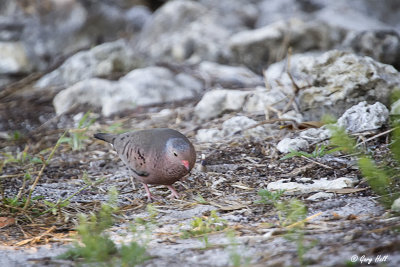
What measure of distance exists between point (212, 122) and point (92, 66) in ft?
9.53

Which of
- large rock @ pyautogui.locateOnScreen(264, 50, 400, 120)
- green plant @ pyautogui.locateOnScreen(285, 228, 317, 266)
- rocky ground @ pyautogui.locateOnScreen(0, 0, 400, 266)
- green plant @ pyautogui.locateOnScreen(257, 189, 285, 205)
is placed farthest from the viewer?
large rock @ pyautogui.locateOnScreen(264, 50, 400, 120)

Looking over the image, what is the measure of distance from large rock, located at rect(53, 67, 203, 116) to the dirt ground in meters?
0.56

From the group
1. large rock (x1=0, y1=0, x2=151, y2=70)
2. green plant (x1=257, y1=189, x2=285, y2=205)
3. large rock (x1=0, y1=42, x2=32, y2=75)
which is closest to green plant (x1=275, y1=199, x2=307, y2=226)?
green plant (x1=257, y1=189, x2=285, y2=205)

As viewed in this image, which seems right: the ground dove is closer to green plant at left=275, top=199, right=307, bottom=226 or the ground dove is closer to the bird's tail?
the bird's tail

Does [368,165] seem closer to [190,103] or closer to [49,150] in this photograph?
[49,150]

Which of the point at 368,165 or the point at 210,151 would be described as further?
the point at 210,151

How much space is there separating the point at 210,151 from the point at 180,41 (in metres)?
4.30

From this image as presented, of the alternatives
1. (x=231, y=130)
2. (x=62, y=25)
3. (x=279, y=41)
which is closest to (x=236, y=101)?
(x=231, y=130)

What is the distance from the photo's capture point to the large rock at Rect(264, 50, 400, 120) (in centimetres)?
446

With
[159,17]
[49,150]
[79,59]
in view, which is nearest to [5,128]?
[49,150]

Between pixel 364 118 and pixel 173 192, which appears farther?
pixel 364 118

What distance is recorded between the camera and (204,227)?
8.95 ft

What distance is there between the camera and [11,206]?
325 cm

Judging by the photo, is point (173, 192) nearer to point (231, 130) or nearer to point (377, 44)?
point (231, 130)
